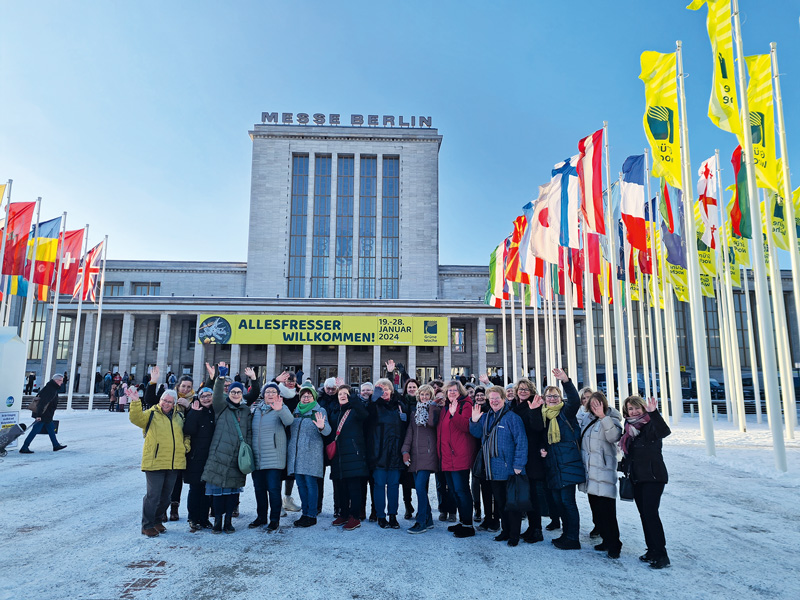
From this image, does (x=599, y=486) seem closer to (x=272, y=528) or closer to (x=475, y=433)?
(x=475, y=433)

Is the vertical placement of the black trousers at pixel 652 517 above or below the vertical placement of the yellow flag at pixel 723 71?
below

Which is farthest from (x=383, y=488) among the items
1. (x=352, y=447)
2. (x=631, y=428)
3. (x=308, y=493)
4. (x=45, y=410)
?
(x=45, y=410)

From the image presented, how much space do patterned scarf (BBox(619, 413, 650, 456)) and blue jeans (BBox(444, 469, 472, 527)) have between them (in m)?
2.03

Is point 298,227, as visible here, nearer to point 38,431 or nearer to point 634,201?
point 634,201

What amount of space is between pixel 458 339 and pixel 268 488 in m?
40.5

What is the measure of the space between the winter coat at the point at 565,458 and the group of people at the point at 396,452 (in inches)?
0.5

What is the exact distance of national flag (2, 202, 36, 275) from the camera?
23312 millimetres

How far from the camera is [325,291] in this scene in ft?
172

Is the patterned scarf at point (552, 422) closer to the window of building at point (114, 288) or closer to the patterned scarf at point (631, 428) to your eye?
the patterned scarf at point (631, 428)

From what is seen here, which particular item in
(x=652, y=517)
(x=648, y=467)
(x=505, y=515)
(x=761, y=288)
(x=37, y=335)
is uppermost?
(x=37, y=335)

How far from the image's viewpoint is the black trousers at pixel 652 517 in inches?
212

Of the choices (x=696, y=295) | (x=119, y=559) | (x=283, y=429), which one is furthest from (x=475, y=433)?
(x=696, y=295)

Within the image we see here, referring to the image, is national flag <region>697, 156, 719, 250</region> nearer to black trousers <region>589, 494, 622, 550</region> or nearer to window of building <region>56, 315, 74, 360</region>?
black trousers <region>589, 494, 622, 550</region>

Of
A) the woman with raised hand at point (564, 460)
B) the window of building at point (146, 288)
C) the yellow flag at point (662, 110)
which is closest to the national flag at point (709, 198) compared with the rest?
the yellow flag at point (662, 110)
